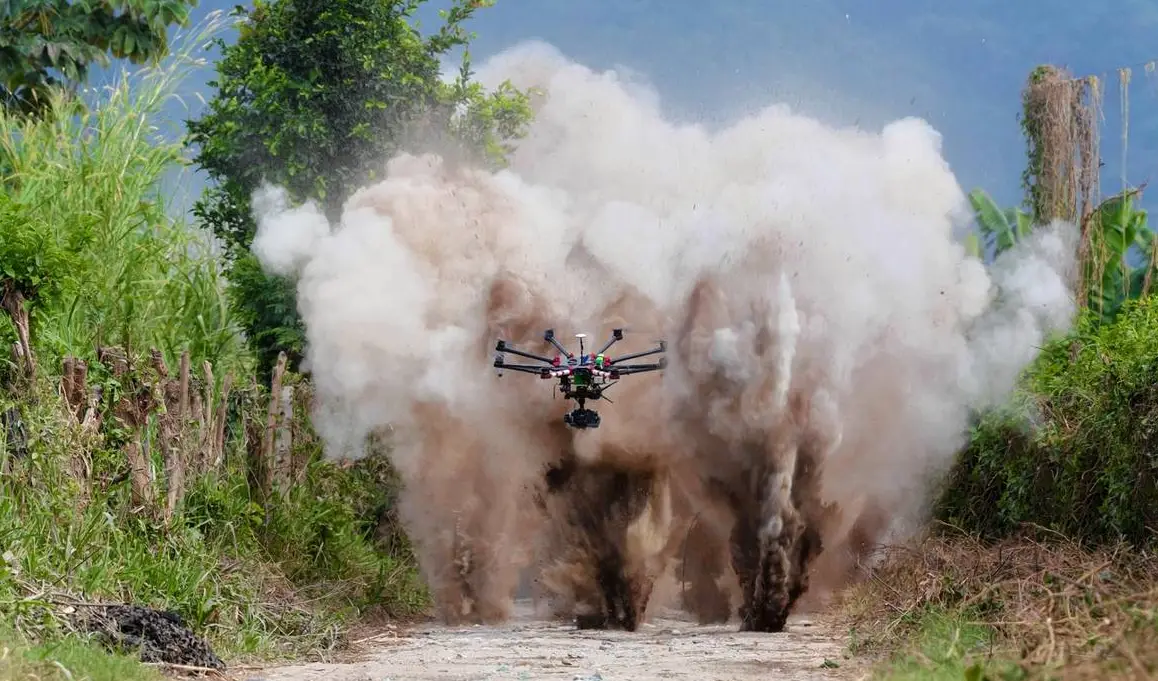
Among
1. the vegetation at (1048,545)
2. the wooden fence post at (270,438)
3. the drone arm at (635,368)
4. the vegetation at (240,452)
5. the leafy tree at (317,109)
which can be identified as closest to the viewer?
the vegetation at (1048,545)

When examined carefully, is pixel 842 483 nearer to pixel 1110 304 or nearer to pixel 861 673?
pixel 1110 304

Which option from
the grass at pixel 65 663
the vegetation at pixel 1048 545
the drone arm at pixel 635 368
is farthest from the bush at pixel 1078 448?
the grass at pixel 65 663

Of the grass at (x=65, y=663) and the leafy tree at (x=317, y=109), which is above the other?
the leafy tree at (x=317, y=109)

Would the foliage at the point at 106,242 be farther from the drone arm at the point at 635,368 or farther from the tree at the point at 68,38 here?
the drone arm at the point at 635,368

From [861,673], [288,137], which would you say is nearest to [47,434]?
[861,673]

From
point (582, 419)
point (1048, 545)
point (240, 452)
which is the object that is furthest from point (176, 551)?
point (1048, 545)

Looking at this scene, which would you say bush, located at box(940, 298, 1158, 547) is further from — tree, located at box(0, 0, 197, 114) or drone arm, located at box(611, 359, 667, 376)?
tree, located at box(0, 0, 197, 114)
